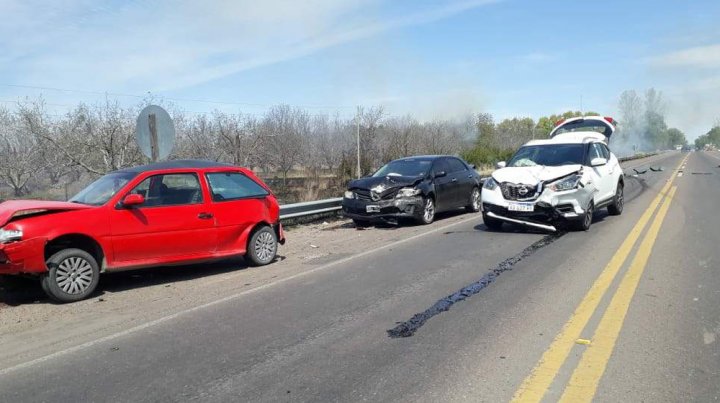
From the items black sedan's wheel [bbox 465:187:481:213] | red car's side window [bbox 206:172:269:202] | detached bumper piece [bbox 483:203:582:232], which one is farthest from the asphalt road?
black sedan's wheel [bbox 465:187:481:213]

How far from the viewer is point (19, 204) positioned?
261 inches

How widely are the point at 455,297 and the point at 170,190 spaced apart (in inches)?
163

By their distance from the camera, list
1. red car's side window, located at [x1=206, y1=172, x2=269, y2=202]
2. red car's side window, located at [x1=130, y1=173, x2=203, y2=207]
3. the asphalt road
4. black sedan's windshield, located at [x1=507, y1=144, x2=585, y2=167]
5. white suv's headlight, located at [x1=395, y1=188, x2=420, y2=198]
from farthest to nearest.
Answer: white suv's headlight, located at [x1=395, y1=188, x2=420, y2=198] → black sedan's windshield, located at [x1=507, y1=144, x2=585, y2=167] → red car's side window, located at [x1=206, y1=172, x2=269, y2=202] → red car's side window, located at [x1=130, y1=173, x2=203, y2=207] → the asphalt road

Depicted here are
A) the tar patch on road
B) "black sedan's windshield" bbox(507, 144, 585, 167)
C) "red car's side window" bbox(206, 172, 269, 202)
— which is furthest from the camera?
"black sedan's windshield" bbox(507, 144, 585, 167)

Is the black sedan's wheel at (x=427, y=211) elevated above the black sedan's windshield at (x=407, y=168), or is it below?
below

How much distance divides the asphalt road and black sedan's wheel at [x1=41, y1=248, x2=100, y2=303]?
60.2 inches

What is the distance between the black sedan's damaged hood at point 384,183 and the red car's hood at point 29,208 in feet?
21.3

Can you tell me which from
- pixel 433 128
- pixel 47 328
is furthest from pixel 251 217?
pixel 433 128

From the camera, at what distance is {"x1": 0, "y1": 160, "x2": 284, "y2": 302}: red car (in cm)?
633

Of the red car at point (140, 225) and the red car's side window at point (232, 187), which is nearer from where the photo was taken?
the red car at point (140, 225)

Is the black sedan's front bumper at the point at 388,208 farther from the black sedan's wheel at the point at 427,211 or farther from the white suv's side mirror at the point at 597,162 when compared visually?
the white suv's side mirror at the point at 597,162

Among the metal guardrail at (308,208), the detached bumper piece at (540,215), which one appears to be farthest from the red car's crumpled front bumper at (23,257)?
the detached bumper piece at (540,215)

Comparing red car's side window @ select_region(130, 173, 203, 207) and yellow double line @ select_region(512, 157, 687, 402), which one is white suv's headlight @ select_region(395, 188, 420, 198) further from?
red car's side window @ select_region(130, 173, 203, 207)

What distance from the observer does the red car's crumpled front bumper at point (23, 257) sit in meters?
6.11
